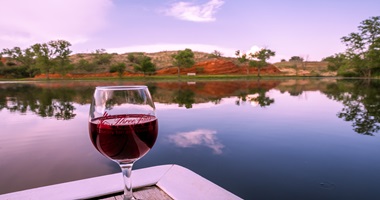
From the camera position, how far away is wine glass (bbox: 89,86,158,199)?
0.99m

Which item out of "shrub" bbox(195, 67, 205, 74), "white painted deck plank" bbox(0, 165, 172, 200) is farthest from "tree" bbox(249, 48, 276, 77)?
"white painted deck plank" bbox(0, 165, 172, 200)

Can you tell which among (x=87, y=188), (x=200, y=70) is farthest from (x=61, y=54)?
(x=87, y=188)

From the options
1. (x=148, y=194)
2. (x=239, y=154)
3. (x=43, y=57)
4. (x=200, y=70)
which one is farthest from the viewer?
(x=200, y=70)

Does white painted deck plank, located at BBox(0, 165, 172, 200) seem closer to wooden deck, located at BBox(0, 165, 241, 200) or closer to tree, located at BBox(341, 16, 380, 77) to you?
wooden deck, located at BBox(0, 165, 241, 200)

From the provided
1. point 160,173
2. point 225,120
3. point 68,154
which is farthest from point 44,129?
point 160,173

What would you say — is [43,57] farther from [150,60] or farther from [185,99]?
[185,99]

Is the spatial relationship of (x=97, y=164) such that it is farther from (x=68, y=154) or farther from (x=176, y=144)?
(x=176, y=144)

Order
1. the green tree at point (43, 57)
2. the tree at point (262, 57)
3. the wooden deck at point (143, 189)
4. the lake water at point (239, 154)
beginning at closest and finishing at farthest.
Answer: the wooden deck at point (143, 189) < the lake water at point (239, 154) < the green tree at point (43, 57) < the tree at point (262, 57)

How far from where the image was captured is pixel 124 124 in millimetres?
1000

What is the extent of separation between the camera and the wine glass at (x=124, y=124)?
99cm

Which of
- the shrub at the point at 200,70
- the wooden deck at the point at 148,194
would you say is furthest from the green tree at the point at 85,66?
the wooden deck at the point at 148,194

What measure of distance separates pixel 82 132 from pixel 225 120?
434cm

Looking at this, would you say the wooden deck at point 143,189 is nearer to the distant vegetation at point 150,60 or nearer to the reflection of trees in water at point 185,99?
the reflection of trees in water at point 185,99

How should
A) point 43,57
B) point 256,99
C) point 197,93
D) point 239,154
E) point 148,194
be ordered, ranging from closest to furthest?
point 148,194, point 239,154, point 256,99, point 197,93, point 43,57
